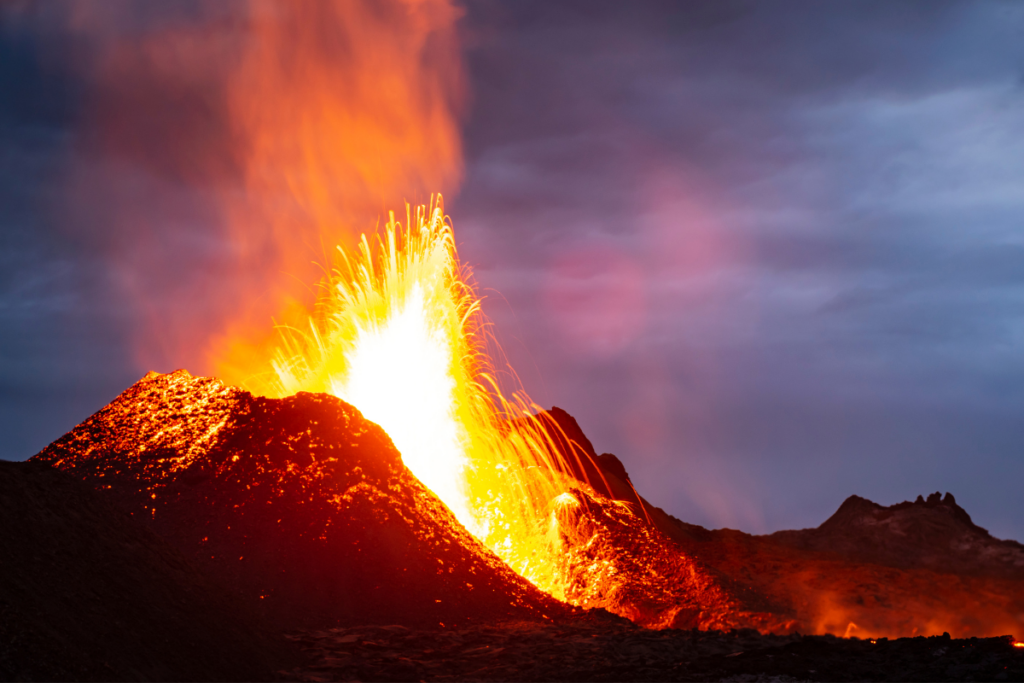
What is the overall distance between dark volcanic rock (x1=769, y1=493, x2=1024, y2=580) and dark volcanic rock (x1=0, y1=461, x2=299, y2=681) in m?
51.0

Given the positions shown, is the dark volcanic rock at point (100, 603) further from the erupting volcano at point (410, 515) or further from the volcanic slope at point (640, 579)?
the volcanic slope at point (640, 579)

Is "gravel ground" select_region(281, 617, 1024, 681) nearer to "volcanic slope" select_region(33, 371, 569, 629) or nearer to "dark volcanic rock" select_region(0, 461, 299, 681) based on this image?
"volcanic slope" select_region(33, 371, 569, 629)

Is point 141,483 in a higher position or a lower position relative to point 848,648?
higher

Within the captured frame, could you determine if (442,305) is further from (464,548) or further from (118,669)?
(118,669)

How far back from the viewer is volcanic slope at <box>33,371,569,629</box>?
22781 mm

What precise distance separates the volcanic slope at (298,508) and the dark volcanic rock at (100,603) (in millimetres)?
2710

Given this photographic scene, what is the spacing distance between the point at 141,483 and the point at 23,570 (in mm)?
9984

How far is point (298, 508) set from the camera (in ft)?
82.1

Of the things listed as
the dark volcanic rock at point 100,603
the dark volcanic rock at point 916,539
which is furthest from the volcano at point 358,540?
the dark volcanic rock at point 916,539

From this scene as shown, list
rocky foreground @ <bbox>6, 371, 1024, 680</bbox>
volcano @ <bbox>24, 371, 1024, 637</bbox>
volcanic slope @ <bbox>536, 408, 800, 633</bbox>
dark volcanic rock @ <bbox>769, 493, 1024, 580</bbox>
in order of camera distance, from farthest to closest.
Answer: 1. dark volcanic rock @ <bbox>769, 493, 1024, 580</bbox>
2. volcanic slope @ <bbox>536, 408, 800, 633</bbox>
3. volcano @ <bbox>24, 371, 1024, 637</bbox>
4. rocky foreground @ <bbox>6, 371, 1024, 680</bbox>

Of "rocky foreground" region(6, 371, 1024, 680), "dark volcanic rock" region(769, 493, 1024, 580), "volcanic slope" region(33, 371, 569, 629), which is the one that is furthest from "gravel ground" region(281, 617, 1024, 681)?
"dark volcanic rock" region(769, 493, 1024, 580)

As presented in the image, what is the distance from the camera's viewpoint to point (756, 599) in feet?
108

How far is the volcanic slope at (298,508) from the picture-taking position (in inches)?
897

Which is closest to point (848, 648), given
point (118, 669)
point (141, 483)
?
point (118, 669)
